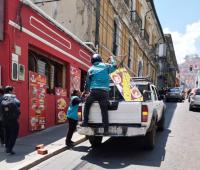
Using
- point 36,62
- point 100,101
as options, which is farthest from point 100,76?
point 36,62

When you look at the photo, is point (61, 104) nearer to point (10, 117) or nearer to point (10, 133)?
point (10, 133)

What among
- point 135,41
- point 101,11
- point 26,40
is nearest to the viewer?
point 26,40

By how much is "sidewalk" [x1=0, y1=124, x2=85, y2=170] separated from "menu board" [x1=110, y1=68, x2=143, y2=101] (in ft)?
6.69

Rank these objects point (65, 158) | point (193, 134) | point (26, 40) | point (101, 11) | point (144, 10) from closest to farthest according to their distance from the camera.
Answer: point (65, 158), point (26, 40), point (193, 134), point (101, 11), point (144, 10)

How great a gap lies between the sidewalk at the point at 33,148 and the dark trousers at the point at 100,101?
1.29 meters

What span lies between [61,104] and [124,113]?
6.30 metres

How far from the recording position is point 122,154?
943cm

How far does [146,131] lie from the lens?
9.04 meters

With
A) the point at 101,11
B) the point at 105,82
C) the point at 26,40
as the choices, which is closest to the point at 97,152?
the point at 105,82

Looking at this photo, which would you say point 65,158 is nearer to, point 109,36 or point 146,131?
point 146,131

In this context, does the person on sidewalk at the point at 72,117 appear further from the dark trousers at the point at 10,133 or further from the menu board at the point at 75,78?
the menu board at the point at 75,78

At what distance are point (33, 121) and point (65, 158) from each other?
3395 mm

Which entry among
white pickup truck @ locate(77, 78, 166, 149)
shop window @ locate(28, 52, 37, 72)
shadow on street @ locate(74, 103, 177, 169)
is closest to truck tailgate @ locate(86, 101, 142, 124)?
white pickup truck @ locate(77, 78, 166, 149)

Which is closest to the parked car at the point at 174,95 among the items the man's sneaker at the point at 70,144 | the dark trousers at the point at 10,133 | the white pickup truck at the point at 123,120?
the man's sneaker at the point at 70,144
